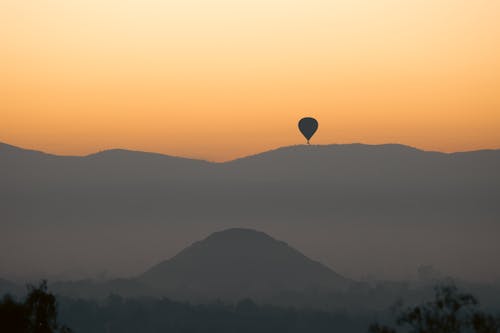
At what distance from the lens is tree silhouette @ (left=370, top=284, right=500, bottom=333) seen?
322 ft

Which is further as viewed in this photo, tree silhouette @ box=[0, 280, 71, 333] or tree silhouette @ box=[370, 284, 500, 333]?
tree silhouette @ box=[0, 280, 71, 333]

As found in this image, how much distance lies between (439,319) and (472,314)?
276 cm

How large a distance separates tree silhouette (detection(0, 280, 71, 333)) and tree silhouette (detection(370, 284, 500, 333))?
101 ft

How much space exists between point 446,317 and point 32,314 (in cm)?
3930

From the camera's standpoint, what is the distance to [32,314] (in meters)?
114

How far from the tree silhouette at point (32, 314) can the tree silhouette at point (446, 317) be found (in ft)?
101

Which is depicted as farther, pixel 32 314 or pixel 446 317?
pixel 32 314

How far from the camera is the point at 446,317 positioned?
328 ft

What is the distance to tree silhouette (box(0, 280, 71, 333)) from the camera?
113312mm

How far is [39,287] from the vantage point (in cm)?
11425

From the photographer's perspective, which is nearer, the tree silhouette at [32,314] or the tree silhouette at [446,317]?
the tree silhouette at [446,317]

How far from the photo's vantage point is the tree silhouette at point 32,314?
113312 mm

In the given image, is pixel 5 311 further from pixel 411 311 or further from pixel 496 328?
pixel 496 328

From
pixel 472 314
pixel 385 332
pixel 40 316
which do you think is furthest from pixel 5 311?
pixel 472 314
